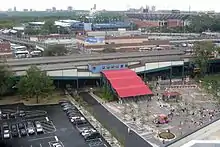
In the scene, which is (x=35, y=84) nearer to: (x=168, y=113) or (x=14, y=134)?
(x=14, y=134)

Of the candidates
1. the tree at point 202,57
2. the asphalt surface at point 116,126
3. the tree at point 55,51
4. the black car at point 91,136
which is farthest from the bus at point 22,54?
the black car at point 91,136

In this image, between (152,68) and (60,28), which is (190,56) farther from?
(60,28)

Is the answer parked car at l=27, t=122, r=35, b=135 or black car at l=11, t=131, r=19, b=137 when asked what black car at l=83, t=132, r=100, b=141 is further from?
black car at l=11, t=131, r=19, b=137

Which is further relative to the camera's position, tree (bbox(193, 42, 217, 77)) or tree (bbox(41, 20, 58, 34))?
tree (bbox(41, 20, 58, 34))

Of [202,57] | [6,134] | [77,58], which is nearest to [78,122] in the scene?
[6,134]

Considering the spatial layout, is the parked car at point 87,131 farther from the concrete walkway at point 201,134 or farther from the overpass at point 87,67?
the overpass at point 87,67

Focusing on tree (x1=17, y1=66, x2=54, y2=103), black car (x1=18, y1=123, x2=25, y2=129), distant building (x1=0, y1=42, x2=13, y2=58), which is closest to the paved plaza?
tree (x1=17, y1=66, x2=54, y2=103)

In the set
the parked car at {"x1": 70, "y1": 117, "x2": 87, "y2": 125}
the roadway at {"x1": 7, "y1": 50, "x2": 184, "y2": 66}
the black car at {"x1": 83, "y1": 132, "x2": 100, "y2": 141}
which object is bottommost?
the black car at {"x1": 83, "y1": 132, "x2": 100, "y2": 141}
